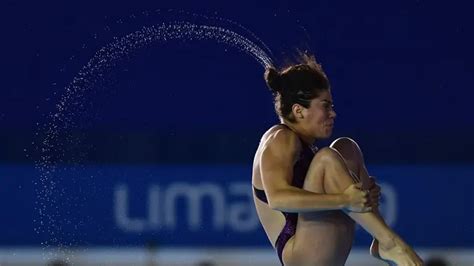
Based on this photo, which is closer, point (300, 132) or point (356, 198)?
point (356, 198)

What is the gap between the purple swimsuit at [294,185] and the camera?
273cm

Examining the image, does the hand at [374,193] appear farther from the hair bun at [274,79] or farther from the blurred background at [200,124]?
the blurred background at [200,124]

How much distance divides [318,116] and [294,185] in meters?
0.22

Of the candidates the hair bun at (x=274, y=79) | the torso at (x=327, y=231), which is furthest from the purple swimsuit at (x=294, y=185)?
the hair bun at (x=274, y=79)

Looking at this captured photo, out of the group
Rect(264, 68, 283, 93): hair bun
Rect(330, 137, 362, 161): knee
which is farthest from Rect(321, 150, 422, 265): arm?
Rect(264, 68, 283, 93): hair bun

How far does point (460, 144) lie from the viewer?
419 centimetres

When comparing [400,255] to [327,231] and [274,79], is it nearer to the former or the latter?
[327,231]

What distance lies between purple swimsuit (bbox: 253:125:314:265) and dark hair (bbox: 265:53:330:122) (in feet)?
0.37

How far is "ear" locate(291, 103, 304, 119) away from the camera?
9.18 feet

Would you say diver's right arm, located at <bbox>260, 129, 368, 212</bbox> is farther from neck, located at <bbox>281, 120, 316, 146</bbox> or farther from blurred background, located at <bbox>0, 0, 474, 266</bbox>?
blurred background, located at <bbox>0, 0, 474, 266</bbox>

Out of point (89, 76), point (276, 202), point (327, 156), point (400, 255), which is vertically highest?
point (89, 76)

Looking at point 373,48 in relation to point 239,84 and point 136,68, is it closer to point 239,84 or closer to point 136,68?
point 239,84

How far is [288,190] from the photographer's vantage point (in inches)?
102

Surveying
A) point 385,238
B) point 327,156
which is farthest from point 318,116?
point 385,238
